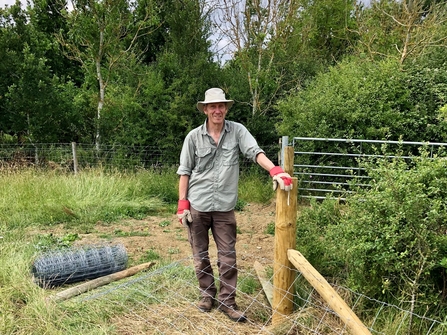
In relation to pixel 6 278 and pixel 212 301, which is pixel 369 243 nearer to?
pixel 212 301

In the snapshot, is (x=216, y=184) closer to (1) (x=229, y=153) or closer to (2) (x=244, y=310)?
(1) (x=229, y=153)

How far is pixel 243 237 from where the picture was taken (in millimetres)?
5539

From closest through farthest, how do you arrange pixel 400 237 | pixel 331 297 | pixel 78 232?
pixel 331 297, pixel 400 237, pixel 78 232

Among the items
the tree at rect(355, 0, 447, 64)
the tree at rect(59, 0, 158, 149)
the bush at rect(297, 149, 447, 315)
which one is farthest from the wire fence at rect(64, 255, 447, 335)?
the tree at rect(355, 0, 447, 64)

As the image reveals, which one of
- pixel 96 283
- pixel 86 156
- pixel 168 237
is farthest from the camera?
pixel 86 156

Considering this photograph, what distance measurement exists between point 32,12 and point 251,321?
1402 cm

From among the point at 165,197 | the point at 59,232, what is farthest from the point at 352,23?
the point at 59,232

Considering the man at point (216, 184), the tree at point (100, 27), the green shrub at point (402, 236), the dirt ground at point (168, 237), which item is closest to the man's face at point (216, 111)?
the man at point (216, 184)

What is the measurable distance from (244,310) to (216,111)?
1705 millimetres

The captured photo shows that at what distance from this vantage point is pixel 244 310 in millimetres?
3236

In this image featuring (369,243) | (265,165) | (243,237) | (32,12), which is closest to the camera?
(369,243)

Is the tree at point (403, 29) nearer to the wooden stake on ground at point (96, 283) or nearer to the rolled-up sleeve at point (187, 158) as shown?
the rolled-up sleeve at point (187, 158)

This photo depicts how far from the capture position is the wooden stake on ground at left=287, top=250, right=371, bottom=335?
84.7 inches

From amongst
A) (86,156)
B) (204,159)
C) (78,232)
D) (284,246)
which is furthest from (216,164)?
(86,156)
